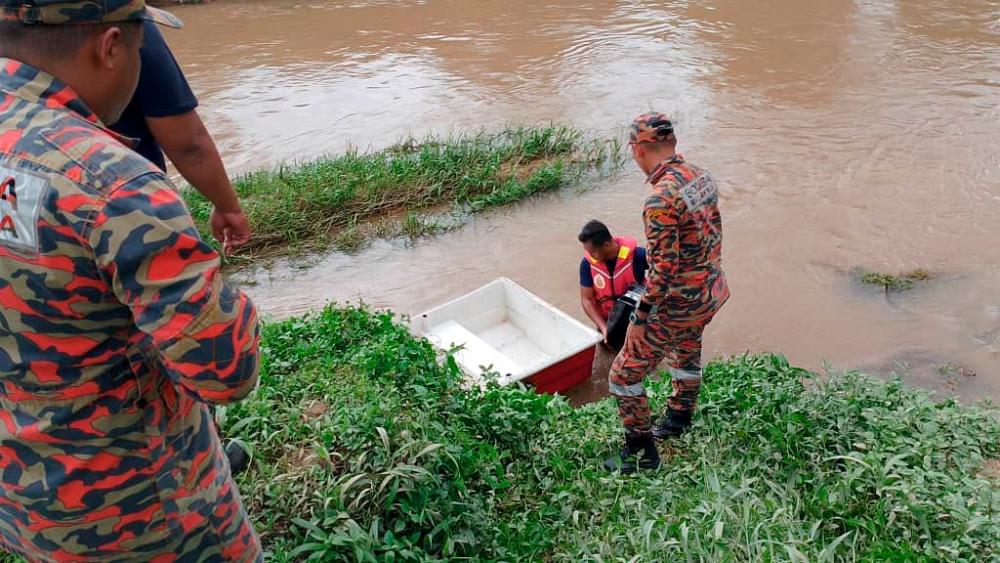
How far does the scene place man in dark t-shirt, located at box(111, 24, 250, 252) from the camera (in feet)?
7.95

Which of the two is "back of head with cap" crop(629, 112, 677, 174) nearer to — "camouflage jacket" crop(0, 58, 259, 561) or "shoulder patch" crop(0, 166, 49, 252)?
"camouflage jacket" crop(0, 58, 259, 561)

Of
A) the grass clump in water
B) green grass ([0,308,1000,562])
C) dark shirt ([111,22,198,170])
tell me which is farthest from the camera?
the grass clump in water

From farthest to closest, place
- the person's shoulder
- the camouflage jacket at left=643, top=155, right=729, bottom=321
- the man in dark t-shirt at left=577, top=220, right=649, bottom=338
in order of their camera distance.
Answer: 1. the man in dark t-shirt at left=577, top=220, right=649, bottom=338
2. the camouflage jacket at left=643, top=155, right=729, bottom=321
3. the person's shoulder

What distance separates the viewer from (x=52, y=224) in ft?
4.29

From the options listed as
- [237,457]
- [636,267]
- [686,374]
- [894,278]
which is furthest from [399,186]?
[237,457]

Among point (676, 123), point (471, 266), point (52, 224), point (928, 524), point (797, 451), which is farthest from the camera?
point (676, 123)

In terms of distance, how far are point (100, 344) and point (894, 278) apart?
19.9 feet

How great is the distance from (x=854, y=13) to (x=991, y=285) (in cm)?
964

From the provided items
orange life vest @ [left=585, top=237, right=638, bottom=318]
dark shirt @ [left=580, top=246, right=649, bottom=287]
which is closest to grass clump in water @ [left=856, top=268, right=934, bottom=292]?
dark shirt @ [left=580, top=246, right=649, bottom=287]

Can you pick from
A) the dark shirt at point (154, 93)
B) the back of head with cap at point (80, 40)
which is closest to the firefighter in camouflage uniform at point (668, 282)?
the dark shirt at point (154, 93)

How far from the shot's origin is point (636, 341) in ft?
11.8

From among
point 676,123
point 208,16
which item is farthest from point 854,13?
point 208,16

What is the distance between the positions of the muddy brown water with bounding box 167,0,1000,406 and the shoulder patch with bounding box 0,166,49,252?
13.5ft

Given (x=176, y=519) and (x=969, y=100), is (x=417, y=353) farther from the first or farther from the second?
(x=969, y=100)
